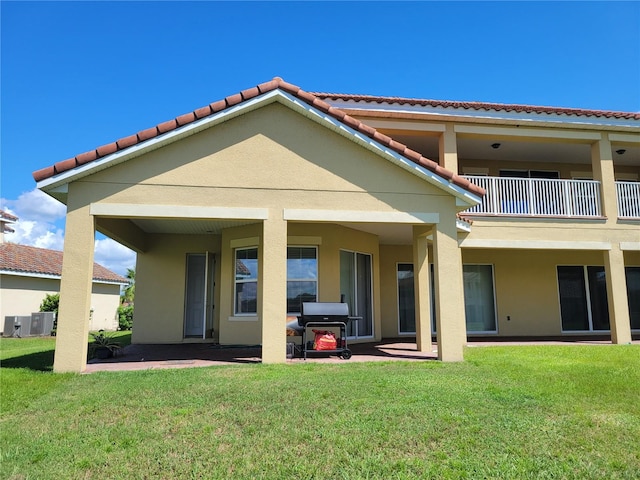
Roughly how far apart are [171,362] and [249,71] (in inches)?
358

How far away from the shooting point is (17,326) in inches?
755

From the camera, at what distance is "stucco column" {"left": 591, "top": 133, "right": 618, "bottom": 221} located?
12.8 m

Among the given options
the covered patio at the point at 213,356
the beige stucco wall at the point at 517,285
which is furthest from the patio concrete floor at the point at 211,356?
the beige stucco wall at the point at 517,285

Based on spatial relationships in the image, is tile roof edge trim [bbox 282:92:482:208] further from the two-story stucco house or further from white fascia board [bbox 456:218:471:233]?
white fascia board [bbox 456:218:471:233]

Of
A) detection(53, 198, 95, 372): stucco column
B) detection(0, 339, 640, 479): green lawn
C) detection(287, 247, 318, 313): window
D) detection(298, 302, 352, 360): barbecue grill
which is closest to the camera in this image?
detection(0, 339, 640, 479): green lawn

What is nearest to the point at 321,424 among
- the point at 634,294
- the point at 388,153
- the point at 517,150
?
the point at 388,153

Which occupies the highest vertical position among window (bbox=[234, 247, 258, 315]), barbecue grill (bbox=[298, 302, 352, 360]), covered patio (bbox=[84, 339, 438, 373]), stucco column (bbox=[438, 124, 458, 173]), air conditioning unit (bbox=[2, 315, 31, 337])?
stucco column (bbox=[438, 124, 458, 173])

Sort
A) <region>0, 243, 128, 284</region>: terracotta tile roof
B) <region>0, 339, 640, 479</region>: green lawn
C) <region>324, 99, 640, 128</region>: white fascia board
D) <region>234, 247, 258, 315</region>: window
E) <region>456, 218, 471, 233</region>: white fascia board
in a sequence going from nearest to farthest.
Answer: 1. <region>0, 339, 640, 479</region>: green lawn
2. <region>456, 218, 471, 233</region>: white fascia board
3. <region>324, 99, 640, 128</region>: white fascia board
4. <region>234, 247, 258, 315</region>: window
5. <region>0, 243, 128, 284</region>: terracotta tile roof

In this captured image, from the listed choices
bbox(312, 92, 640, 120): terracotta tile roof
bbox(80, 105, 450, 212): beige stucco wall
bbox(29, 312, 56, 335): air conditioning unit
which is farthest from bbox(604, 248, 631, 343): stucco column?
bbox(29, 312, 56, 335): air conditioning unit

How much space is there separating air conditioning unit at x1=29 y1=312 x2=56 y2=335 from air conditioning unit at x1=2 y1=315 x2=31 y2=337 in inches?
6.5

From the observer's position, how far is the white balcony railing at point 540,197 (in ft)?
41.9

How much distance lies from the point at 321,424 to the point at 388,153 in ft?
19.2

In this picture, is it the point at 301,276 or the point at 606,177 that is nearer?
the point at 301,276

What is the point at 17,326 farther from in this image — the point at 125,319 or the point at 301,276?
the point at 301,276
